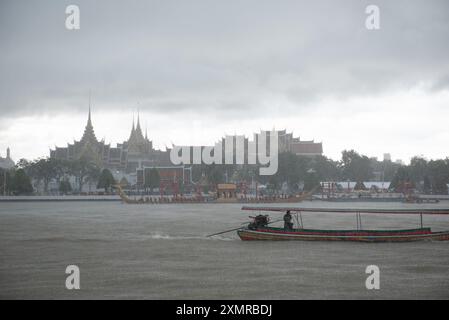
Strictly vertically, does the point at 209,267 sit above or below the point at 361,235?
below

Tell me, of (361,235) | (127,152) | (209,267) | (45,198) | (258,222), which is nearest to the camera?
(209,267)

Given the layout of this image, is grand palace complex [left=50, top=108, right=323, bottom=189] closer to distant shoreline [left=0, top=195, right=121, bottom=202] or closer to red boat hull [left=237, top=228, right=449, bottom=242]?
distant shoreline [left=0, top=195, right=121, bottom=202]

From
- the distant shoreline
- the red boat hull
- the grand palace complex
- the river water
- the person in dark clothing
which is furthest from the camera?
the grand palace complex

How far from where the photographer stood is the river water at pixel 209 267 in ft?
54.0

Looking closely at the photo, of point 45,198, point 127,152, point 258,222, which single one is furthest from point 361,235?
point 127,152

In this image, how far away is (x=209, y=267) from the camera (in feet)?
67.8

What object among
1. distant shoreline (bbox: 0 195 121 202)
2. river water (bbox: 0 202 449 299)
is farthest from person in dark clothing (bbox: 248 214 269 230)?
distant shoreline (bbox: 0 195 121 202)

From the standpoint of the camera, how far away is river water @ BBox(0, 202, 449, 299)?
648 inches

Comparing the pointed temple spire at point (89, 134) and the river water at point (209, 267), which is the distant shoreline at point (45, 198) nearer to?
the pointed temple spire at point (89, 134)

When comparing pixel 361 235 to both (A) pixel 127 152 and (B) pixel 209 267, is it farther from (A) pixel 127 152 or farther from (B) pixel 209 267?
(A) pixel 127 152

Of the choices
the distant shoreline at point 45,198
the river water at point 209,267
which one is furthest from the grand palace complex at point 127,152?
the river water at point 209,267

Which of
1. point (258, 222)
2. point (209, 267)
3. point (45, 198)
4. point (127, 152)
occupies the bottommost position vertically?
point (209, 267)
